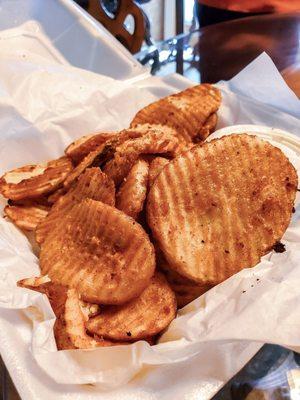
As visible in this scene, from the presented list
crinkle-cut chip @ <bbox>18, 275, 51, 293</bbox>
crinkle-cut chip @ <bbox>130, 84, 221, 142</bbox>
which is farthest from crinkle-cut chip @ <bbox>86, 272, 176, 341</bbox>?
crinkle-cut chip @ <bbox>130, 84, 221, 142</bbox>

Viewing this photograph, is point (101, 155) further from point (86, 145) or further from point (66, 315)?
point (66, 315)

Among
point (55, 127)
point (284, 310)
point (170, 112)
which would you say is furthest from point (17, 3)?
point (284, 310)

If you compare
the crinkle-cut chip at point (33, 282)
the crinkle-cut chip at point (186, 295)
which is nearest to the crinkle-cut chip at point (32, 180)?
the crinkle-cut chip at point (33, 282)

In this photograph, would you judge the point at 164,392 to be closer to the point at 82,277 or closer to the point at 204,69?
the point at 82,277

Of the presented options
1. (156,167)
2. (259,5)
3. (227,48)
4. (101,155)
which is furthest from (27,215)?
(259,5)

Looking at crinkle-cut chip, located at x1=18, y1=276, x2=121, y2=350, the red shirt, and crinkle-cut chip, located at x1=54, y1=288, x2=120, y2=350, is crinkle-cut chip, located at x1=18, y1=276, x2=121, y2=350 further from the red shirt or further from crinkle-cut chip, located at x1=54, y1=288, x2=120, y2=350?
the red shirt
